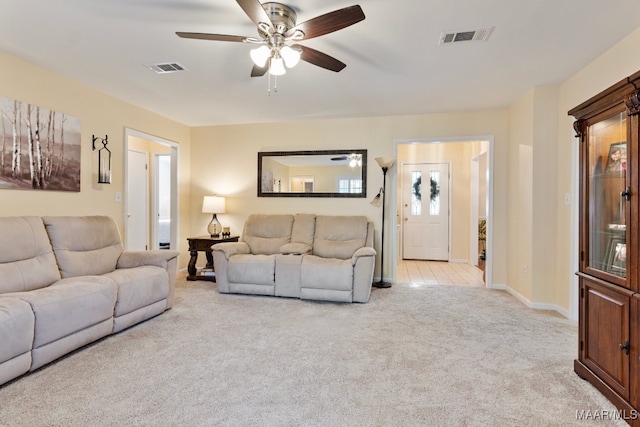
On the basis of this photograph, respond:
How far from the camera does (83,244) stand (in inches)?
120

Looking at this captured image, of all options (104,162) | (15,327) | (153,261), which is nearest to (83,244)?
(153,261)

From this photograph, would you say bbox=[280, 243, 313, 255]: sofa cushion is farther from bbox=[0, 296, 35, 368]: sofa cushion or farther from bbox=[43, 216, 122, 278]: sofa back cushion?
bbox=[0, 296, 35, 368]: sofa cushion

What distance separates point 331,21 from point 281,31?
39 centimetres

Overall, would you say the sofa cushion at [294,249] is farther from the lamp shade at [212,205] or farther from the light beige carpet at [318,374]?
the lamp shade at [212,205]

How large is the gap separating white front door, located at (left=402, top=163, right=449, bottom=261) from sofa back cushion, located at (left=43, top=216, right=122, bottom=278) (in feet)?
17.2

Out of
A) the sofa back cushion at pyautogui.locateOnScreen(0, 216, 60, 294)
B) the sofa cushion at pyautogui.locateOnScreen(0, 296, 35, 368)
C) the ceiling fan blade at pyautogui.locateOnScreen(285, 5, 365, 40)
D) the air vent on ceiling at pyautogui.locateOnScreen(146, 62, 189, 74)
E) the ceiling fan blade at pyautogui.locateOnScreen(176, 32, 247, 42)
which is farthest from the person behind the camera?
the air vent on ceiling at pyautogui.locateOnScreen(146, 62, 189, 74)

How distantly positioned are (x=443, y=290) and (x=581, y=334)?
2.15 m

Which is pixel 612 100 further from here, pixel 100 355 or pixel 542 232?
pixel 100 355

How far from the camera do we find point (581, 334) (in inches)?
83.9

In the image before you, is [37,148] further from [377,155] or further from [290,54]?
[377,155]

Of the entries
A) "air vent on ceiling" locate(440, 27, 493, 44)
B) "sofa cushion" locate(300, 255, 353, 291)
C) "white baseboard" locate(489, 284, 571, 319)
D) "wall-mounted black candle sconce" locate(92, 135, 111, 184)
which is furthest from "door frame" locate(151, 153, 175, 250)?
"white baseboard" locate(489, 284, 571, 319)

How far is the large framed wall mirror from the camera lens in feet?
15.6

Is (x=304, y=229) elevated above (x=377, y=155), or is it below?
below

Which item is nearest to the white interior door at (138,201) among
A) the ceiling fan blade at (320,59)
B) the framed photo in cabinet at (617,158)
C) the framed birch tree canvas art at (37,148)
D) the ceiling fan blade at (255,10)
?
the framed birch tree canvas art at (37,148)
